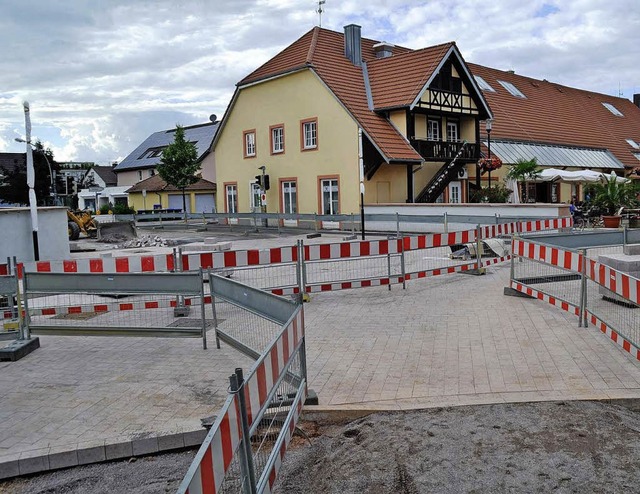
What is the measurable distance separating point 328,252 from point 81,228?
22.9 m

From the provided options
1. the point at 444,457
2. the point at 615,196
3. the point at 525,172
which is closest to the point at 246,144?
the point at 525,172

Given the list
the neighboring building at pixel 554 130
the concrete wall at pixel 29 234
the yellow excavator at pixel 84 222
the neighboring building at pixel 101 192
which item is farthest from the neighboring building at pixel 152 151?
the concrete wall at pixel 29 234

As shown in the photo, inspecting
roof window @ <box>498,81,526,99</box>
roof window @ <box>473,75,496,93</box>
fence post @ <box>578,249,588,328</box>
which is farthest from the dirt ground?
roof window @ <box>498,81,526,99</box>

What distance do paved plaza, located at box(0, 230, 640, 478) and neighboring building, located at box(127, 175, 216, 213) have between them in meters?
41.2

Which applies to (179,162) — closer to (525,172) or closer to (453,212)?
(453,212)

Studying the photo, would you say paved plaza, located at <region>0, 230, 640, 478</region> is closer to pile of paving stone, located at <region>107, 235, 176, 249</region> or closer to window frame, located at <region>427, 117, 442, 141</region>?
pile of paving stone, located at <region>107, 235, 176, 249</region>

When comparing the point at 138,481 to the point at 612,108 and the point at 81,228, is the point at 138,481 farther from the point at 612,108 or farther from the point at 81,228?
the point at 612,108

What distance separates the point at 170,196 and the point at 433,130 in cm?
2688

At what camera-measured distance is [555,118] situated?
4666 centimetres

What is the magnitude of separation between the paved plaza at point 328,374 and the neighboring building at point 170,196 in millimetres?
41153

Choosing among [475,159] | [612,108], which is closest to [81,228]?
[475,159]

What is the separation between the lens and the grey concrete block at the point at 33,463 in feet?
17.3

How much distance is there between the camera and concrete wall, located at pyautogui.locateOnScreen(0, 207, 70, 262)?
17.1m

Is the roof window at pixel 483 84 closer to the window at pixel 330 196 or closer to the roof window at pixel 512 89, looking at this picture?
the roof window at pixel 512 89
